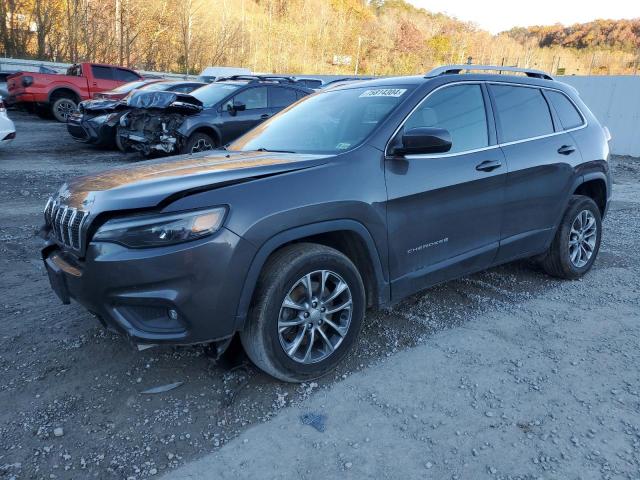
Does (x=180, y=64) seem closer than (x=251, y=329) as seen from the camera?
No

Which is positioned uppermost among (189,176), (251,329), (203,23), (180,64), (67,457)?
(203,23)

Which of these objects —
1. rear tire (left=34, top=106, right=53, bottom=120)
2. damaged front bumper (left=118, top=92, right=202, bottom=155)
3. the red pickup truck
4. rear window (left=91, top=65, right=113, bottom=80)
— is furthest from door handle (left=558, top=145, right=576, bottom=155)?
rear tire (left=34, top=106, right=53, bottom=120)

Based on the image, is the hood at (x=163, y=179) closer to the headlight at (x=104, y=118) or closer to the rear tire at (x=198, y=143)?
the rear tire at (x=198, y=143)

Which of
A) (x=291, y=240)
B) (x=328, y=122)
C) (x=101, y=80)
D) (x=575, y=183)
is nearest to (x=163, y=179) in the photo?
(x=291, y=240)

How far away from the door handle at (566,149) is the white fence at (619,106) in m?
13.0

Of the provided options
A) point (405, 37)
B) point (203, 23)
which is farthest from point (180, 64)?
point (405, 37)

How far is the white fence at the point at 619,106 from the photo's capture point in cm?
1494

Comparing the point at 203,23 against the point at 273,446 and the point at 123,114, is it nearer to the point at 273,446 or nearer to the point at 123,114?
the point at 123,114

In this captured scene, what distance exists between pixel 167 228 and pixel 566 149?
3.43 meters

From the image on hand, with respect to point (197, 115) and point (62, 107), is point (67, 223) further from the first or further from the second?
point (62, 107)

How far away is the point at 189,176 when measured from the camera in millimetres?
2691

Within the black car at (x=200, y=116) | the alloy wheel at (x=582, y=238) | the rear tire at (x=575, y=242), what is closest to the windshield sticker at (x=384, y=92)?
the rear tire at (x=575, y=242)

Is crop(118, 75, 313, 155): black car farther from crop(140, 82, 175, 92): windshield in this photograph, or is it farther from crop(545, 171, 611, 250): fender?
crop(545, 171, 611, 250): fender

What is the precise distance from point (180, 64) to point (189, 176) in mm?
38376
